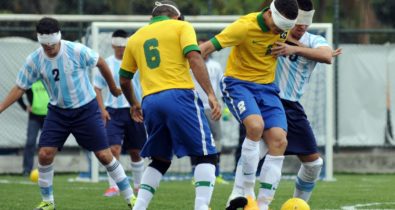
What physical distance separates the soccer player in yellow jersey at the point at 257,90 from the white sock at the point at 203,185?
0.66m

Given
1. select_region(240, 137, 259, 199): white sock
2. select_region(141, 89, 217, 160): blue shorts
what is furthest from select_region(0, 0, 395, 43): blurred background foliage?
select_region(141, 89, 217, 160): blue shorts

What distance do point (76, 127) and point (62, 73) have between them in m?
0.60

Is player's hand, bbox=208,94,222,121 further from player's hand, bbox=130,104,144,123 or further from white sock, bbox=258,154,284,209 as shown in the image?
player's hand, bbox=130,104,144,123

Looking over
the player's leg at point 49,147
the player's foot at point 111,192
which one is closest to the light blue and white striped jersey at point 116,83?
the player's foot at point 111,192

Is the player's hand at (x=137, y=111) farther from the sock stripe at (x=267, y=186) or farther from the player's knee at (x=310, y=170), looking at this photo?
the player's knee at (x=310, y=170)

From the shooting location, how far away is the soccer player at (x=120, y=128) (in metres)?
14.6

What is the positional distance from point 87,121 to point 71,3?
32.0ft

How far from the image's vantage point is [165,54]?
→ 9492 millimetres

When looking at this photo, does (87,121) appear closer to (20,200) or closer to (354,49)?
(20,200)

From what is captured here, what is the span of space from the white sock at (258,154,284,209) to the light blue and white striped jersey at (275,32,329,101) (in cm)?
95

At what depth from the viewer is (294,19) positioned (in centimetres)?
1025

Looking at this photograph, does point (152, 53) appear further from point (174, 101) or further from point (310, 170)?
point (310, 170)

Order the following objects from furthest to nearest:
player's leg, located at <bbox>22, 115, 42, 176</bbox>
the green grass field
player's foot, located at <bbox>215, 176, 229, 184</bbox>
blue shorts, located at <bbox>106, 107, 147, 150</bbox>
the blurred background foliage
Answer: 1. the blurred background foliage
2. player's leg, located at <bbox>22, 115, 42, 176</bbox>
3. player's foot, located at <bbox>215, 176, 229, 184</bbox>
4. blue shorts, located at <bbox>106, 107, 147, 150</bbox>
5. the green grass field

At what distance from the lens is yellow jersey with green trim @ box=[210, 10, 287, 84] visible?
10.4 meters
